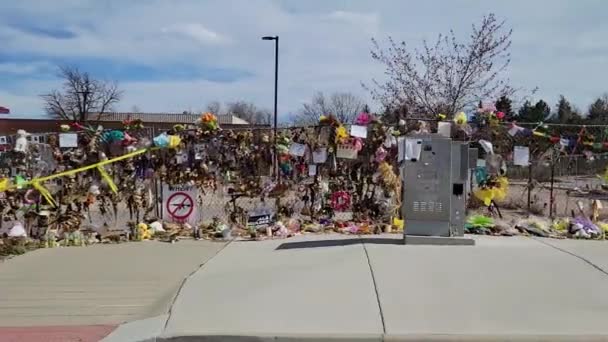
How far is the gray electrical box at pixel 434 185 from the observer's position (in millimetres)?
8906

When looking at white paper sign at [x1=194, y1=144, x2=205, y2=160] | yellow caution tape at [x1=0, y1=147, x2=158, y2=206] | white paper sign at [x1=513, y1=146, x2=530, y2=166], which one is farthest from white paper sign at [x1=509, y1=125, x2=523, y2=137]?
yellow caution tape at [x1=0, y1=147, x2=158, y2=206]

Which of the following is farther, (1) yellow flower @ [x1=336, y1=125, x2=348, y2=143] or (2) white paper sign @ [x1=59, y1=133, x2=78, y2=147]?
(1) yellow flower @ [x1=336, y1=125, x2=348, y2=143]

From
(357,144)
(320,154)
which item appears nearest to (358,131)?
(357,144)

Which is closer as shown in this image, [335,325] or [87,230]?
[335,325]

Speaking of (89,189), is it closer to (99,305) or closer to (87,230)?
(87,230)

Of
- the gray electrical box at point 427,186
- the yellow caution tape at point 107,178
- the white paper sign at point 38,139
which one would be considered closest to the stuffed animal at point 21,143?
the white paper sign at point 38,139

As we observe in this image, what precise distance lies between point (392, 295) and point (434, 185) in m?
2.78

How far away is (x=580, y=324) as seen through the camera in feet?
18.8

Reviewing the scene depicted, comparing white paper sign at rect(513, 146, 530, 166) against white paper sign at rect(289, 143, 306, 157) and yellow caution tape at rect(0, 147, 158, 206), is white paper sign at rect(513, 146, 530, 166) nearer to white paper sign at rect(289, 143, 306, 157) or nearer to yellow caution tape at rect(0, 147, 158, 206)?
white paper sign at rect(289, 143, 306, 157)

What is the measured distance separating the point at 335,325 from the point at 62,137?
253 inches

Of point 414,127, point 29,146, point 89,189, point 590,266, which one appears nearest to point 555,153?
point 414,127

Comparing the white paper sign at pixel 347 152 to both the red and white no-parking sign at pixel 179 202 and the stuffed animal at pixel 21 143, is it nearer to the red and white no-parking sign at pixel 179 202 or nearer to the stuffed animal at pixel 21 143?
the red and white no-parking sign at pixel 179 202

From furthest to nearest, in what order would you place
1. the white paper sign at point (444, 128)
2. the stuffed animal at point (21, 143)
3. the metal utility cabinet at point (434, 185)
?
the white paper sign at point (444, 128) < the stuffed animal at point (21, 143) < the metal utility cabinet at point (434, 185)

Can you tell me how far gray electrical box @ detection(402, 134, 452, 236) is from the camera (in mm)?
8906
